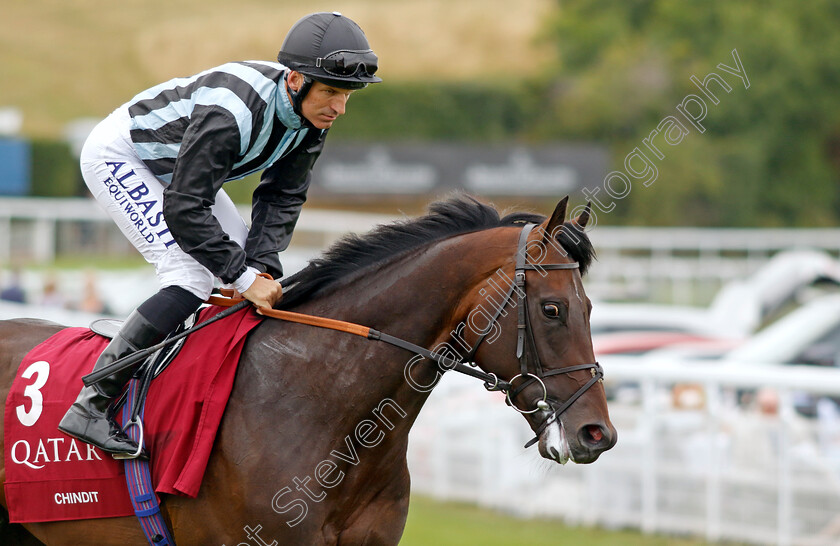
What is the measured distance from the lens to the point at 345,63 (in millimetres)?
3090

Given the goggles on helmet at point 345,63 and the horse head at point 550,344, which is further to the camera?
the goggles on helmet at point 345,63

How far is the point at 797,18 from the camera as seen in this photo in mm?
31656

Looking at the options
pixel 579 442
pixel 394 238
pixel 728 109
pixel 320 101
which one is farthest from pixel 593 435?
pixel 728 109

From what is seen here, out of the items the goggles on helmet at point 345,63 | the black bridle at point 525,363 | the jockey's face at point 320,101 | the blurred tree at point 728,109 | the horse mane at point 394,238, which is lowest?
the black bridle at point 525,363

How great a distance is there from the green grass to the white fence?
12cm

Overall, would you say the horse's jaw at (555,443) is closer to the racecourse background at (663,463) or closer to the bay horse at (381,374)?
the bay horse at (381,374)

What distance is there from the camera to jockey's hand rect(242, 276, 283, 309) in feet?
10.4

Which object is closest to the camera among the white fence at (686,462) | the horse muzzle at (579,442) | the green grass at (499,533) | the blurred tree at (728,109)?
the horse muzzle at (579,442)

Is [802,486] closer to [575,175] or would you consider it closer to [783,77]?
[575,175]

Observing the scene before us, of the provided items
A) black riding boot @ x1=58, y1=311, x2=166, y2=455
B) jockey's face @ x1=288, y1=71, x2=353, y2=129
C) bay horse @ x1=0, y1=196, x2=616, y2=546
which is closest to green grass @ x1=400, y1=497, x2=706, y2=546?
bay horse @ x1=0, y1=196, x2=616, y2=546

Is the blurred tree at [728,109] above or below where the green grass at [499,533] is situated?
above

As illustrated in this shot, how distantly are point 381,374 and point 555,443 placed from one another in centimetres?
60

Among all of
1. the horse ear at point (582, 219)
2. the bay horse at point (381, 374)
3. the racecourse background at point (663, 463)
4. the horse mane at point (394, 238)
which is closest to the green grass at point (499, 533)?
the racecourse background at point (663, 463)

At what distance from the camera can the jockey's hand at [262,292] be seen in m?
3.18
